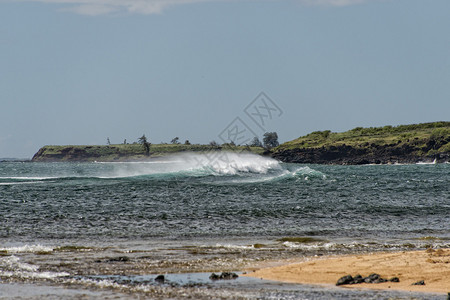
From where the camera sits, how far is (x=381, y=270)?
637 inches

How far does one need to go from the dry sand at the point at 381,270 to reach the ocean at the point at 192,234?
0.72m

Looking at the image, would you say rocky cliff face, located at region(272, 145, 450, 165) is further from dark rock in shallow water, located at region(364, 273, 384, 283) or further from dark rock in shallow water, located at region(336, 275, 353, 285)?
dark rock in shallow water, located at region(336, 275, 353, 285)

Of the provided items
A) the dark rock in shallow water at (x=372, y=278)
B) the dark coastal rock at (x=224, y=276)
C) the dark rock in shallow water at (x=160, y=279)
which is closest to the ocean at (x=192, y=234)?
the dark rock in shallow water at (x=160, y=279)

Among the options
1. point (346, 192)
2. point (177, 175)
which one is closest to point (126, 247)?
point (346, 192)

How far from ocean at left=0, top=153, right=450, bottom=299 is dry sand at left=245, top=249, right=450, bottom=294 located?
0.72 metres

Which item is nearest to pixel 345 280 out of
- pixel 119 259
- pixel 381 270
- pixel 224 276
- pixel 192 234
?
pixel 381 270

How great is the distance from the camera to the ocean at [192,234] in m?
14.5

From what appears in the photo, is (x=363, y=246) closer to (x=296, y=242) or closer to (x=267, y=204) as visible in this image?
(x=296, y=242)

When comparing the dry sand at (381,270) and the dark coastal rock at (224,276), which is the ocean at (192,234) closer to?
the dark coastal rock at (224,276)

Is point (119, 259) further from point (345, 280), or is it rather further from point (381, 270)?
point (381, 270)

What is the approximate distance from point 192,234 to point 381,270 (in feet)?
35.1

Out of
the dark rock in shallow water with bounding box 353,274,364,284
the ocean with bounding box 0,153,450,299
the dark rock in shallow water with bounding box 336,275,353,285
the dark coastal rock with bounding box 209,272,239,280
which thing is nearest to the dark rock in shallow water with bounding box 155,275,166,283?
the ocean with bounding box 0,153,450,299

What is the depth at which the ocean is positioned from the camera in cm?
1450

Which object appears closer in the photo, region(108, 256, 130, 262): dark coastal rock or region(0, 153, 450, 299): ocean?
region(0, 153, 450, 299): ocean
